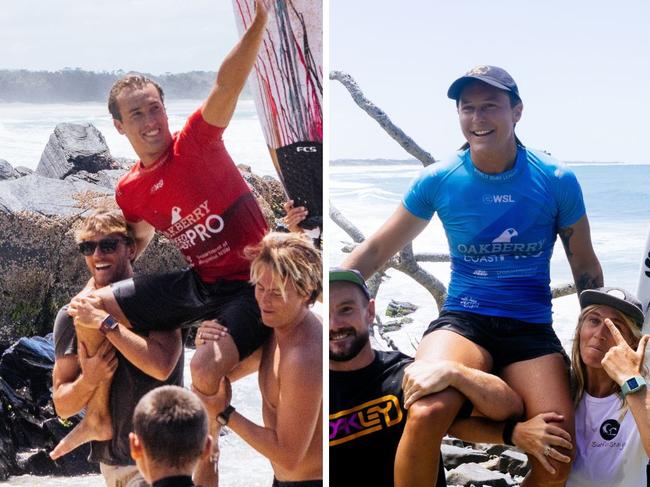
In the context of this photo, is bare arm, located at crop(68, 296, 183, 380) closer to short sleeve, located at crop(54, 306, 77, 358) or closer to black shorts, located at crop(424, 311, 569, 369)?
short sleeve, located at crop(54, 306, 77, 358)

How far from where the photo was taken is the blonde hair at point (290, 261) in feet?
9.00

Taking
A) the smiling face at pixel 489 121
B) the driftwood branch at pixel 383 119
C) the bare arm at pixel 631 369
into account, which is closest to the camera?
the bare arm at pixel 631 369

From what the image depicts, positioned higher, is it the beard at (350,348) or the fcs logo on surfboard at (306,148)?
the fcs logo on surfboard at (306,148)

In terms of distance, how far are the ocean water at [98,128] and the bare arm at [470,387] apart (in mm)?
809

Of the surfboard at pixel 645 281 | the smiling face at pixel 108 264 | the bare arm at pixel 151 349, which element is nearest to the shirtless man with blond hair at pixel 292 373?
the bare arm at pixel 151 349

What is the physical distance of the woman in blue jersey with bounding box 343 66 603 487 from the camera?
8.65 ft

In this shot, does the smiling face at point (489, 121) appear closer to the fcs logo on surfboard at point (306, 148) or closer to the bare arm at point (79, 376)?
the fcs logo on surfboard at point (306, 148)

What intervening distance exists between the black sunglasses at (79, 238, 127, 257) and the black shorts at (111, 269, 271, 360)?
112 mm

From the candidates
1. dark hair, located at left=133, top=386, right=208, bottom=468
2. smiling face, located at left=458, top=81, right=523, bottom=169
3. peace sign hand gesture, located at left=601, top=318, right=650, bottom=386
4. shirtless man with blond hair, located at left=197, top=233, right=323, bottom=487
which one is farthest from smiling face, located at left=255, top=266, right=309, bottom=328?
peace sign hand gesture, located at left=601, top=318, right=650, bottom=386

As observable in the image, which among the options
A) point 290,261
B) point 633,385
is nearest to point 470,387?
point 633,385

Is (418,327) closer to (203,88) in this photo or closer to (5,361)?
(203,88)

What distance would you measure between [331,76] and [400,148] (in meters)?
0.35

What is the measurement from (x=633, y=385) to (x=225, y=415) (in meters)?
1.25

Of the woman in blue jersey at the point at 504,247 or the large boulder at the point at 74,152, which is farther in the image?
the large boulder at the point at 74,152
